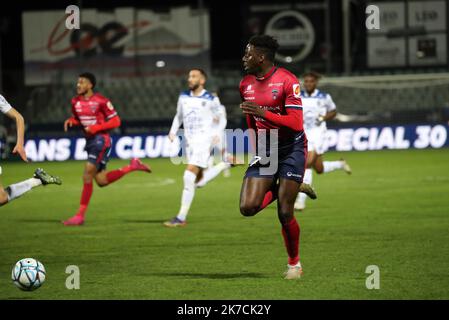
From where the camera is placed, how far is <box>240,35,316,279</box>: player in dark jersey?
9438 millimetres

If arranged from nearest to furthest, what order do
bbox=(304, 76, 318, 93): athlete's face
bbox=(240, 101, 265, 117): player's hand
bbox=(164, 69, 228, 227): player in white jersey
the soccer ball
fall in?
1. the soccer ball
2. bbox=(240, 101, 265, 117): player's hand
3. bbox=(164, 69, 228, 227): player in white jersey
4. bbox=(304, 76, 318, 93): athlete's face

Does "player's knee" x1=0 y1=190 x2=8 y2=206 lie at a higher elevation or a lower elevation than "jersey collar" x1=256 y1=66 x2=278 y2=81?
lower

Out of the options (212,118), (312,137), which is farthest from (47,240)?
(312,137)

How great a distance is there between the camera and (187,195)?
14.4 meters

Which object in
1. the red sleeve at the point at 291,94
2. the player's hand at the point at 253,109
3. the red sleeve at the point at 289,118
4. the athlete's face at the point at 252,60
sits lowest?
the red sleeve at the point at 289,118

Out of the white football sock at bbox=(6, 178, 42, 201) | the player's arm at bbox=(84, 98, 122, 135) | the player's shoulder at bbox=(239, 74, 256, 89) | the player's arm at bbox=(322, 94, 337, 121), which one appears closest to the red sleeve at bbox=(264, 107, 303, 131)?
the player's shoulder at bbox=(239, 74, 256, 89)

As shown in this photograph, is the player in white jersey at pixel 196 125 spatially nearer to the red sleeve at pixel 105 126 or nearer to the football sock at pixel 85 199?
the red sleeve at pixel 105 126

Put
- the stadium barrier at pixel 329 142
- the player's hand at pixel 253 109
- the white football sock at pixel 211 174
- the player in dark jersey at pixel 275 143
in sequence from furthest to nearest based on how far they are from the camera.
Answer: the stadium barrier at pixel 329 142
the white football sock at pixel 211 174
the player in dark jersey at pixel 275 143
the player's hand at pixel 253 109

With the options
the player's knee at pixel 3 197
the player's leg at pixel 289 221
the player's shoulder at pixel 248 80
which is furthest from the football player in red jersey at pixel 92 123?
the player's leg at pixel 289 221

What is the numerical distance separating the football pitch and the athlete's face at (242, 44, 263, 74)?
2.13m

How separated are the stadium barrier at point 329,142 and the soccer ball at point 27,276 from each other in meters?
20.1

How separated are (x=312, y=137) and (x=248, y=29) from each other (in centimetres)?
2387

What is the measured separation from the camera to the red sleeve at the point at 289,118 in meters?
9.22

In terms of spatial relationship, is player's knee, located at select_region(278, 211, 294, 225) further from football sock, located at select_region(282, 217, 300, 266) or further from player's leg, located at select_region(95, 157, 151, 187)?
player's leg, located at select_region(95, 157, 151, 187)
